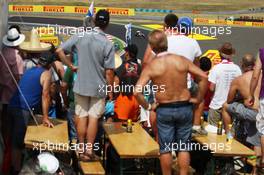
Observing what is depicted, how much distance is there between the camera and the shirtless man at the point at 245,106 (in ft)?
22.8

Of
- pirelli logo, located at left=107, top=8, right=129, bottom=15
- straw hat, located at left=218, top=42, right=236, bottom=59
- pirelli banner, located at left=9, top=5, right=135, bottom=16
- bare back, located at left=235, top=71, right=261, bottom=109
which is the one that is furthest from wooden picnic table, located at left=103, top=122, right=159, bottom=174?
pirelli logo, located at left=107, top=8, right=129, bottom=15

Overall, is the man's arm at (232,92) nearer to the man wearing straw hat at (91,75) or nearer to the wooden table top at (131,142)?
the wooden table top at (131,142)

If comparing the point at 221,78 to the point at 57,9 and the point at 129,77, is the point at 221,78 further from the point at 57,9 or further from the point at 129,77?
the point at 57,9

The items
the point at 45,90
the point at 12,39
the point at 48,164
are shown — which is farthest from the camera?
the point at 12,39

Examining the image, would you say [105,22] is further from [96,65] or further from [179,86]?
[179,86]

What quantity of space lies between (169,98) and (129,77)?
2.27 m

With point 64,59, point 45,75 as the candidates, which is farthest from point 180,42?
point 45,75

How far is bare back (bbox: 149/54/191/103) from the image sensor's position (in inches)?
218

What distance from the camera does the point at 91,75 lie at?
237 inches

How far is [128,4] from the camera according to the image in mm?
50625

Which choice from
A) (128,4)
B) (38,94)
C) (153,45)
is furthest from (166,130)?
(128,4)

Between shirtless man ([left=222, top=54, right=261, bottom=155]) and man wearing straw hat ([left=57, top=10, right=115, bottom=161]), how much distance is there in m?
2.02

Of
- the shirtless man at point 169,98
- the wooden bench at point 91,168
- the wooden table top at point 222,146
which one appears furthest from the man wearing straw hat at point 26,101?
the wooden table top at point 222,146

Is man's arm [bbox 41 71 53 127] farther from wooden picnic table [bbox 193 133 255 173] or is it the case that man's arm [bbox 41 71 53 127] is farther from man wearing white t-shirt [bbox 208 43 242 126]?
man wearing white t-shirt [bbox 208 43 242 126]
